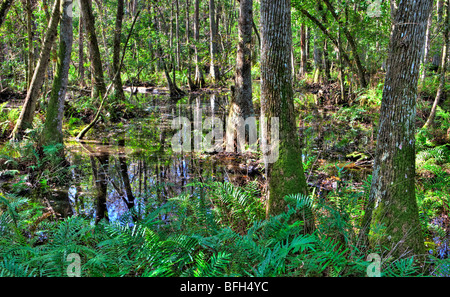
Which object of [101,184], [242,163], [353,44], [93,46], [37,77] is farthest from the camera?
[93,46]

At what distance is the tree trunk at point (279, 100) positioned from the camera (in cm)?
441

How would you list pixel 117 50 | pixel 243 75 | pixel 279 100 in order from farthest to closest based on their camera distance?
1. pixel 117 50
2. pixel 243 75
3. pixel 279 100

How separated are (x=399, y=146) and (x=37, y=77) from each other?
31.8 ft

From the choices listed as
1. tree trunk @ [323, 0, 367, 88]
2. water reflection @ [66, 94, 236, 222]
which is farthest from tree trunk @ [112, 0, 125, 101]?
tree trunk @ [323, 0, 367, 88]

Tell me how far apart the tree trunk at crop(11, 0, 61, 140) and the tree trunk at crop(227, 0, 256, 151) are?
5.10m

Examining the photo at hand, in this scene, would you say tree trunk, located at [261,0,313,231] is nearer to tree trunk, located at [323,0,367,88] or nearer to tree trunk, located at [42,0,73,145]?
tree trunk, located at [42,0,73,145]

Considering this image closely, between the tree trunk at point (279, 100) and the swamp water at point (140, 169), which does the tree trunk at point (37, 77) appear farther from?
the tree trunk at point (279, 100)

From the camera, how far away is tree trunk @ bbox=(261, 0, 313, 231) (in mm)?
4414

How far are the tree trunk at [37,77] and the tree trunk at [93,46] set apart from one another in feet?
12.9

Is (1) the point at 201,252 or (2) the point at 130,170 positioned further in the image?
(2) the point at 130,170

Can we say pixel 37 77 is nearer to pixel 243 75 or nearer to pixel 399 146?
pixel 243 75

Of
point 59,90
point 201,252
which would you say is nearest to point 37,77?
point 59,90

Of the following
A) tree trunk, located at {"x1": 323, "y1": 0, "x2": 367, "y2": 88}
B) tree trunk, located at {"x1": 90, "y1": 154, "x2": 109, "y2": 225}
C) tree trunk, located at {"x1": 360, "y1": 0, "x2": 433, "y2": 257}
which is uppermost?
tree trunk, located at {"x1": 323, "y1": 0, "x2": 367, "y2": 88}

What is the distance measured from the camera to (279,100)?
4465 millimetres
